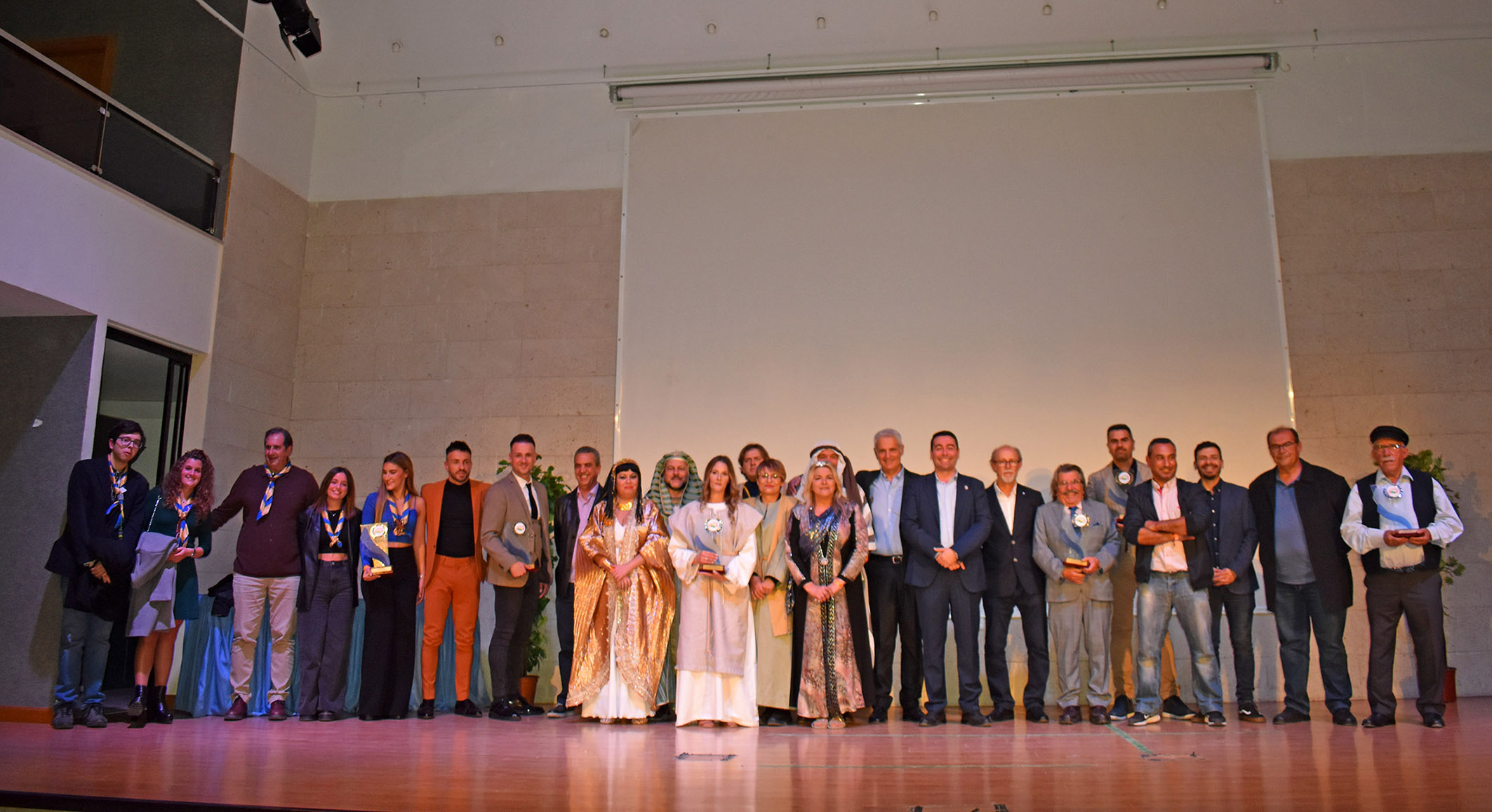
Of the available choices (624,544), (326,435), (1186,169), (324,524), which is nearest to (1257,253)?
(1186,169)

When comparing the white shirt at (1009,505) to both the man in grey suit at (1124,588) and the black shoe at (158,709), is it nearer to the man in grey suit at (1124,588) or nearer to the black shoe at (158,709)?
the man in grey suit at (1124,588)

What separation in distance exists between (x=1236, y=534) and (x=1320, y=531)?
0.38m

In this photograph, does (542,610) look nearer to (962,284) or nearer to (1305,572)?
(962,284)

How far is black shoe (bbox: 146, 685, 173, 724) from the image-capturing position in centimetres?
504

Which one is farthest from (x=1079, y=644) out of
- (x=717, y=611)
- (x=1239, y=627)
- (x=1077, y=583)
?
(x=717, y=611)

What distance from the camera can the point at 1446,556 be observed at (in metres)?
6.64

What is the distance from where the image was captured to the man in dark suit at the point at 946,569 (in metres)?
5.14

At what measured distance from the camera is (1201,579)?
16.8 ft

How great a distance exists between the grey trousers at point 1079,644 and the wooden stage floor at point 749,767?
0.89ft

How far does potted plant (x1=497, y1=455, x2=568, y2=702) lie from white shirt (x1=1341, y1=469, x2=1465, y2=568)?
13.7ft

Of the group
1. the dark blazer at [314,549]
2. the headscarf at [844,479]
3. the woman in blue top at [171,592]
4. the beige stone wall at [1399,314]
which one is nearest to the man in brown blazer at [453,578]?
the dark blazer at [314,549]

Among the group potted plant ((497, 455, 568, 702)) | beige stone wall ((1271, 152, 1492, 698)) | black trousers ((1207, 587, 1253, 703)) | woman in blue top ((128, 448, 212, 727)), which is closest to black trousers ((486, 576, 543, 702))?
potted plant ((497, 455, 568, 702))

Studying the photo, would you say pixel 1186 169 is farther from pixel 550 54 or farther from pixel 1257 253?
pixel 550 54

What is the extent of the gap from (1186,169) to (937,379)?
227 cm
